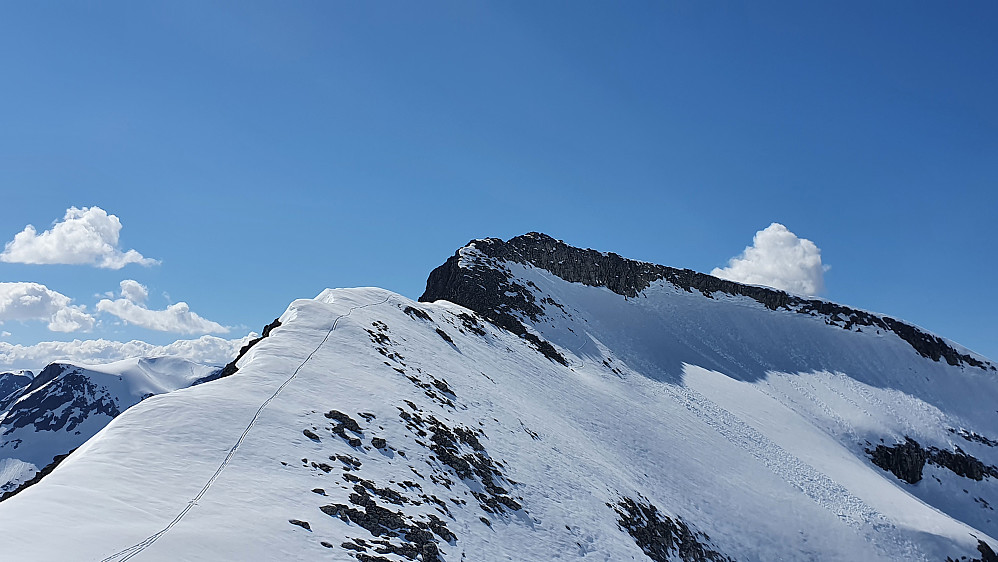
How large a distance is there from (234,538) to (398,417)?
10.3 m

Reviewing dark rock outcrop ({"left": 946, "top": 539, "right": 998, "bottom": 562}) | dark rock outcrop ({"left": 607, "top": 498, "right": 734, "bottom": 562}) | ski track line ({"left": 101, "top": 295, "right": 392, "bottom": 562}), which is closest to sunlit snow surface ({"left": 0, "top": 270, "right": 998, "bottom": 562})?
ski track line ({"left": 101, "top": 295, "right": 392, "bottom": 562})

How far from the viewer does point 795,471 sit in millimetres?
45750

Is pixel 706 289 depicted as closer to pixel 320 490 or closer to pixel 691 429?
pixel 691 429

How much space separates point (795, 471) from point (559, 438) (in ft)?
88.9

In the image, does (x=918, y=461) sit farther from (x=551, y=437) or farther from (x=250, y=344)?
(x=250, y=344)

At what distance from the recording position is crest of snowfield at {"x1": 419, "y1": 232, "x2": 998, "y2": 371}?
185ft

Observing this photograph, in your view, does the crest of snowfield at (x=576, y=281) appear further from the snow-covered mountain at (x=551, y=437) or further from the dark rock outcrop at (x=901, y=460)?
the dark rock outcrop at (x=901, y=460)

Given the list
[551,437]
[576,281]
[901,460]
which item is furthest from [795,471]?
[576,281]

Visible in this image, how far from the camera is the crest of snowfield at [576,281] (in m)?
56.3

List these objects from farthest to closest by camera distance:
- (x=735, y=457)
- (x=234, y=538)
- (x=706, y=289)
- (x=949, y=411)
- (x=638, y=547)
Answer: (x=706, y=289) → (x=949, y=411) → (x=735, y=457) → (x=638, y=547) → (x=234, y=538)

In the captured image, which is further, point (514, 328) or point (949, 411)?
point (949, 411)

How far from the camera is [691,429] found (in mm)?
45125

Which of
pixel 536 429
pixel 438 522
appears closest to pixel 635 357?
pixel 536 429

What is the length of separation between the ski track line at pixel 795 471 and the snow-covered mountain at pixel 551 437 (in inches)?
9.9
